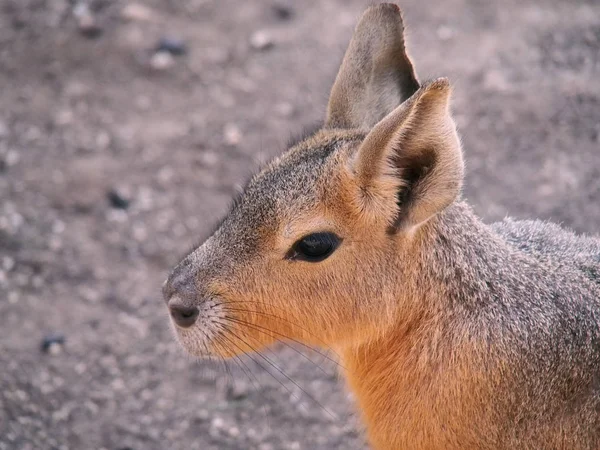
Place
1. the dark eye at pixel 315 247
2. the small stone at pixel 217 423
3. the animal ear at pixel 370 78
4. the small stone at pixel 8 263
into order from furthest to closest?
the small stone at pixel 8 263
the small stone at pixel 217 423
the animal ear at pixel 370 78
the dark eye at pixel 315 247

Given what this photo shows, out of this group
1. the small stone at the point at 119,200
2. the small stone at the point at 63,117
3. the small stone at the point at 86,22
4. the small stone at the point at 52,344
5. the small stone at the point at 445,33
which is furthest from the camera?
the small stone at the point at 86,22

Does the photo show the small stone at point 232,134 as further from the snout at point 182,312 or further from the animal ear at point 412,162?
the animal ear at point 412,162

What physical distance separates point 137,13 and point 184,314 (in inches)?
182

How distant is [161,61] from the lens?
696 centimetres

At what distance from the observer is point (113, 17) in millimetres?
7250

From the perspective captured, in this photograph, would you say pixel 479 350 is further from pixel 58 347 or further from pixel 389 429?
pixel 58 347

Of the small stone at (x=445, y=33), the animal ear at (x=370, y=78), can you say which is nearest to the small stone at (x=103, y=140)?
the small stone at (x=445, y=33)

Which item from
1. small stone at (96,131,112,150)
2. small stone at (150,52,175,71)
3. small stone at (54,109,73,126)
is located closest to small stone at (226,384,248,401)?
small stone at (96,131,112,150)

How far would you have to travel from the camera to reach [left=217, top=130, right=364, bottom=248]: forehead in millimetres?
3115

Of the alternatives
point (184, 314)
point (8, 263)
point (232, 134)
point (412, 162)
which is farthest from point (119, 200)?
point (412, 162)

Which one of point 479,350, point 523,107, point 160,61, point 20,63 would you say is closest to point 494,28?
point 523,107

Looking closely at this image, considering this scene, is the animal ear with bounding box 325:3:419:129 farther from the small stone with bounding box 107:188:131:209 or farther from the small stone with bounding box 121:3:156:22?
the small stone with bounding box 121:3:156:22

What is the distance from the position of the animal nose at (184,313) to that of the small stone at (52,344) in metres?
2.01

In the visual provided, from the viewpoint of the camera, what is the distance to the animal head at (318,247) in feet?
Answer: 9.79
